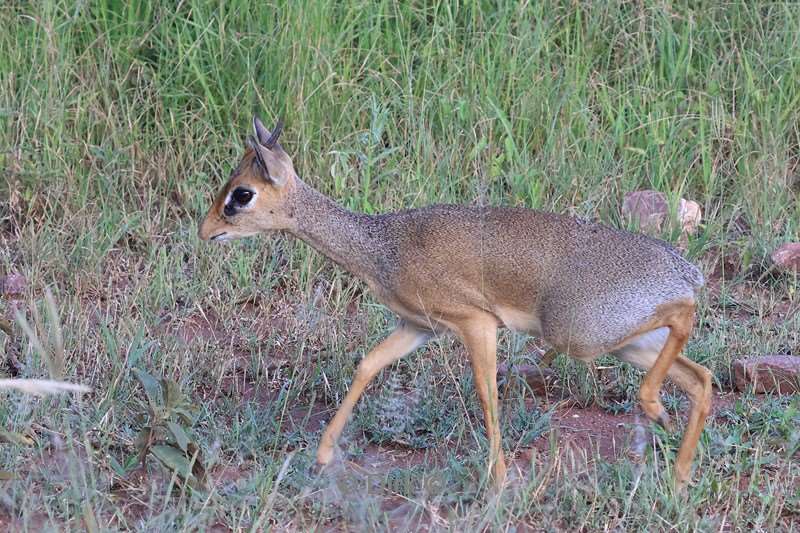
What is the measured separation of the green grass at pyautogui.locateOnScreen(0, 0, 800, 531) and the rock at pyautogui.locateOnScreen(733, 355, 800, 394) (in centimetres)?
12

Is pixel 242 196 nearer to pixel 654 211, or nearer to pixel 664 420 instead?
pixel 664 420

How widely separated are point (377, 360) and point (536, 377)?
0.76 metres

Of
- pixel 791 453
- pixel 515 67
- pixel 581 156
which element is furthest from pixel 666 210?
pixel 791 453

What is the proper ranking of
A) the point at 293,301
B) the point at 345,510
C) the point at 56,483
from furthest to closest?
the point at 293,301 < the point at 56,483 < the point at 345,510

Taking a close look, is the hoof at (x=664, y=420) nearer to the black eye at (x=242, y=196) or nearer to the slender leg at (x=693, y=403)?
the slender leg at (x=693, y=403)

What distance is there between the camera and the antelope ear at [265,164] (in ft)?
15.3

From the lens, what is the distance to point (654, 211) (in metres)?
6.50

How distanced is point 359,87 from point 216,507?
3.41 meters

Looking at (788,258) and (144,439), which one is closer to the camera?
(144,439)

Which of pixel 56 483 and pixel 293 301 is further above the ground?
pixel 56 483

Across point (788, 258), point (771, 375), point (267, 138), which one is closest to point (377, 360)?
point (267, 138)

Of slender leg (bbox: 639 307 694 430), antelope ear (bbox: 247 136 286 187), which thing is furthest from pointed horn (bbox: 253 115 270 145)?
slender leg (bbox: 639 307 694 430)

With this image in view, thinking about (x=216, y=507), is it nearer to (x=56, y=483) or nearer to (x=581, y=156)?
(x=56, y=483)

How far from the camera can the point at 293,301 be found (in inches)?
240
